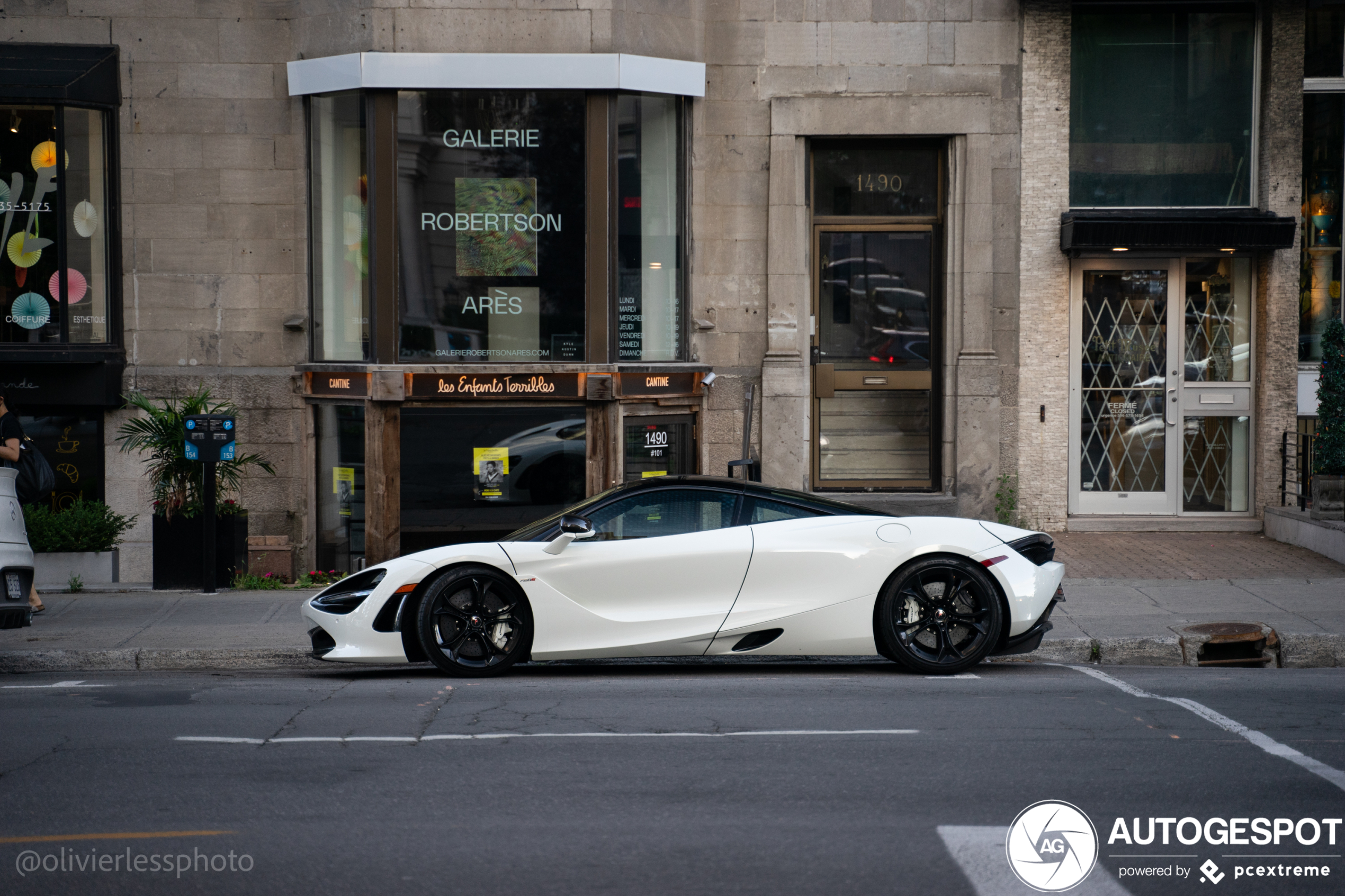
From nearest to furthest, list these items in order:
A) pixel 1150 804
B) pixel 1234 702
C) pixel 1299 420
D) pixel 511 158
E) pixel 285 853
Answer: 1. pixel 285 853
2. pixel 1150 804
3. pixel 1234 702
4. pixel 511 158
5. pixel 1299 420

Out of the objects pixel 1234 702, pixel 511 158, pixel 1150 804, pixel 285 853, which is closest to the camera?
pixel 285 853

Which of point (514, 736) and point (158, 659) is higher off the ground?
point (514, 736)

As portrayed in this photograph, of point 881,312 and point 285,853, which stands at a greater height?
point 881,312

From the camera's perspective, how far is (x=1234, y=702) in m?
7.12

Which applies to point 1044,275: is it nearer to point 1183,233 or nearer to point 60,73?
point 1183,233

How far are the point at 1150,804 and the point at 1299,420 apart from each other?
10.2 metres

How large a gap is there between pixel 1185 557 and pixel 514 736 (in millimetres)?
8605

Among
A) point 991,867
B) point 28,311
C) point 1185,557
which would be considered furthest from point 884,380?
point 991,867

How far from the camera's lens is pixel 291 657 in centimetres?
888

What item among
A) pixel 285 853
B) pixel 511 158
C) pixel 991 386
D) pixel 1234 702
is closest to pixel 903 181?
pixel 991 386

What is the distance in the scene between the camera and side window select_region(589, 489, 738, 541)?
26.2 ft

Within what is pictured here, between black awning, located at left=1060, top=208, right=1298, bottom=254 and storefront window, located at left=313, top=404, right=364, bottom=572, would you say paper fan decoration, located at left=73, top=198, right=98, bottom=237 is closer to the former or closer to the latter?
storefront window, located at left=313, top=404, right=364, bottom=572

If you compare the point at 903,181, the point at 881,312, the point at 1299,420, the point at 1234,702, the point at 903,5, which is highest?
the point at 903,5

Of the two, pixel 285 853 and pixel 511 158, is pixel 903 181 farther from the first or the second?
pixel 285 853
